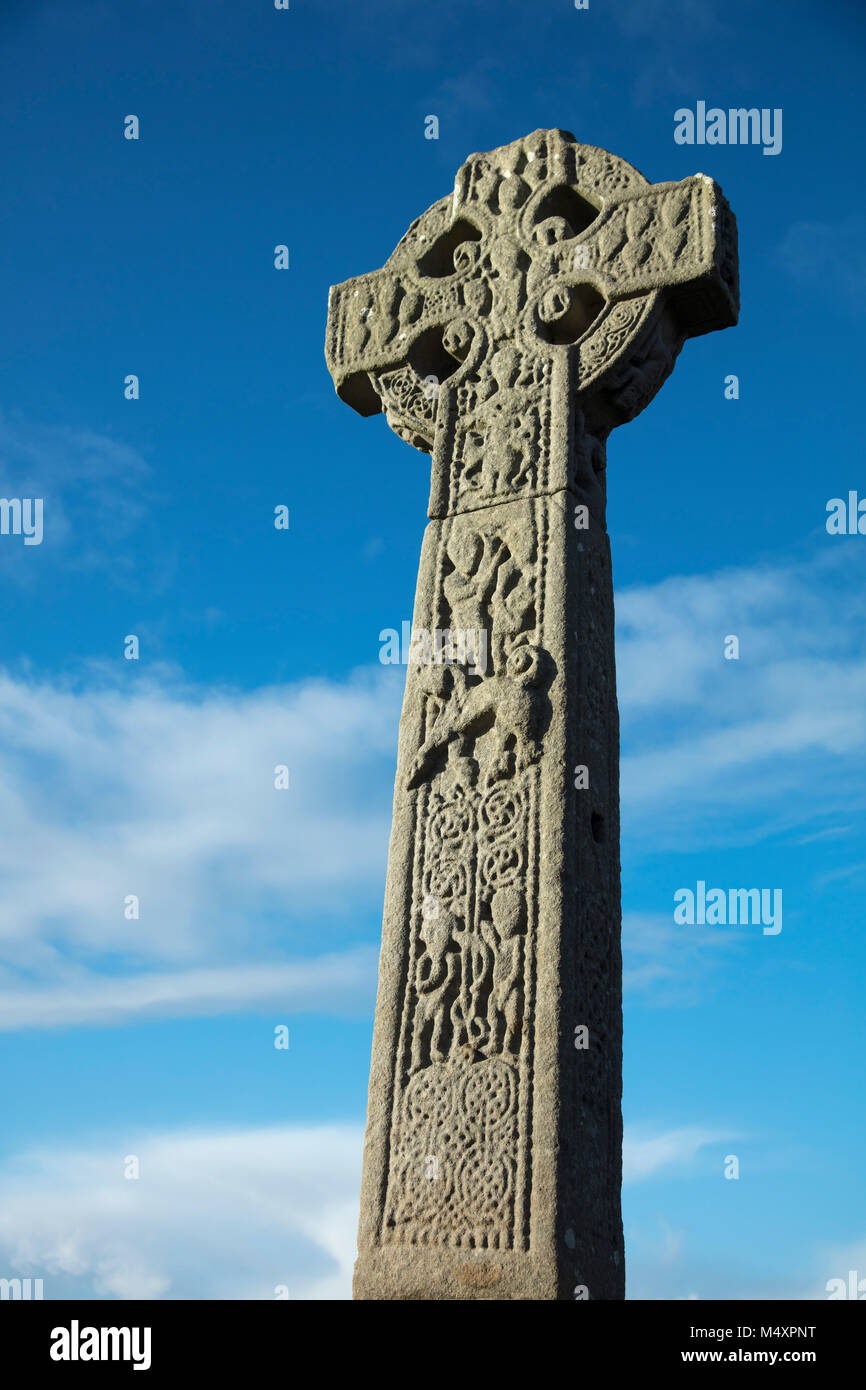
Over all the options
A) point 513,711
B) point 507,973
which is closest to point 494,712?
point 513,711

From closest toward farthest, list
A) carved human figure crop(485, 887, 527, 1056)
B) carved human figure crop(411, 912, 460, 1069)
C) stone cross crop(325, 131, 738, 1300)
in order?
stone cross crop(325, 131, 738, 1300), carved human figure crop(485, 887, 527, 1056), carved human figure crop(411, 912, 460, 1069)

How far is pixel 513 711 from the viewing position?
507cm

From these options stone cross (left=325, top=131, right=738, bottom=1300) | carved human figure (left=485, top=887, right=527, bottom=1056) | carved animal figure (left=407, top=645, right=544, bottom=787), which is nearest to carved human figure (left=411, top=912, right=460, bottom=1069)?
stone cross (left=325, top=131, right=738, bottom=1300)

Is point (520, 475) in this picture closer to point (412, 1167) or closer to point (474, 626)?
point (474, 626)

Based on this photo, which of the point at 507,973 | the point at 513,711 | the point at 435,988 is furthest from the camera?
the point at 513,711

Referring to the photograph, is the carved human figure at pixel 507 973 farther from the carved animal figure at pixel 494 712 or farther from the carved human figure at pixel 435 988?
the carved animal figure at pixel 494 712

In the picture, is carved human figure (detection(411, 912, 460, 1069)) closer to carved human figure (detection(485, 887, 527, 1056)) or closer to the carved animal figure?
carved human figure (detection(485, 887, 527, 1056))

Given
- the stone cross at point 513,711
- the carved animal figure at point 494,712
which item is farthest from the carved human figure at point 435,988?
the carved animal figure at point 494,712

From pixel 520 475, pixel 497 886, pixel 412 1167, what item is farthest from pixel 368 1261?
pixel 520 475

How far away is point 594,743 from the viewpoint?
5.13 meters

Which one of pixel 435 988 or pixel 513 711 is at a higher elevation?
pixel 513 711

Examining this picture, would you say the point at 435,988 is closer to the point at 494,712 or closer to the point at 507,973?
the point at 507,973

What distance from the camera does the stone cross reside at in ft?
14.9

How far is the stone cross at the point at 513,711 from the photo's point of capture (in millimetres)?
4539
